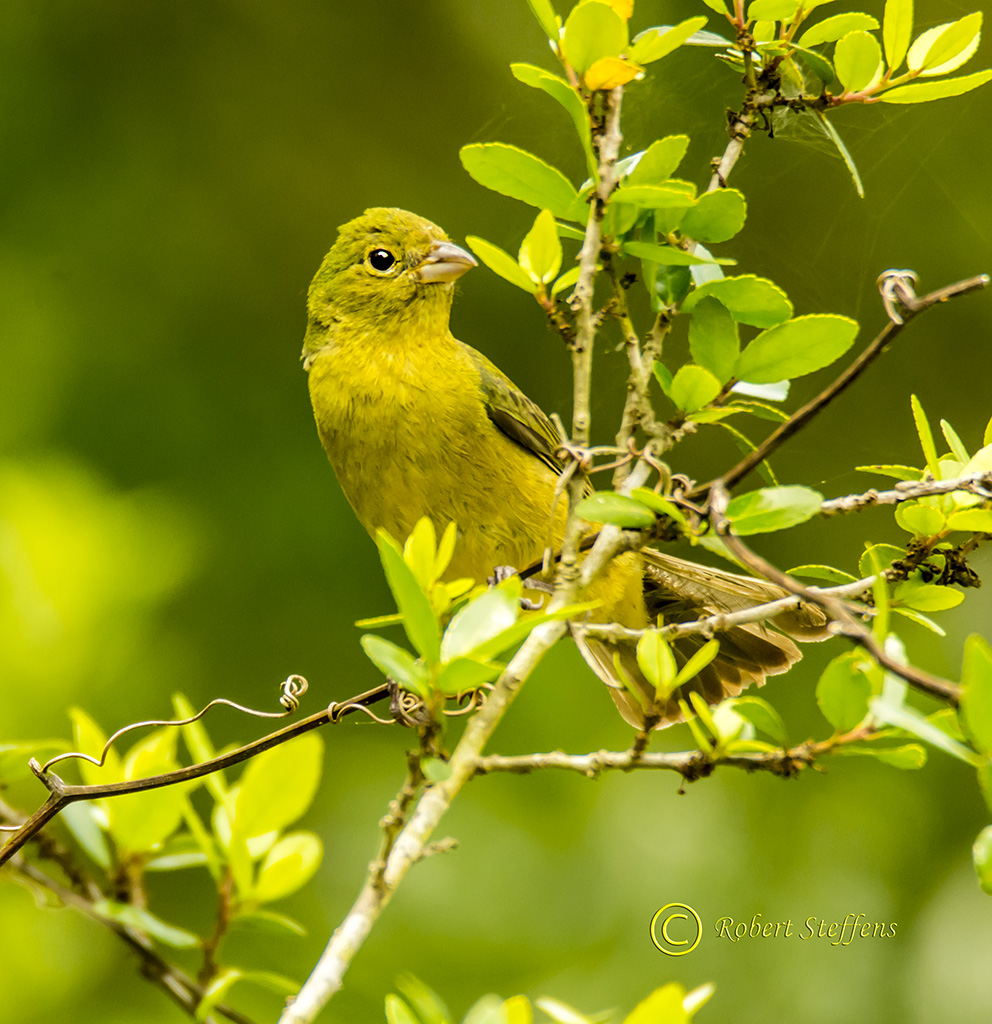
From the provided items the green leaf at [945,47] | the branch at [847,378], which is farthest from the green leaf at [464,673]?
the green leaf at [945,47]

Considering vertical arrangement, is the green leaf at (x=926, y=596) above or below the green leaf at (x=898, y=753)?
below

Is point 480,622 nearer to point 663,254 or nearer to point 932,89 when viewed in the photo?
point 663,254

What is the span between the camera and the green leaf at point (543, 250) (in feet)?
5.53

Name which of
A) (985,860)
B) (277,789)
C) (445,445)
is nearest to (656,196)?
(985,860)

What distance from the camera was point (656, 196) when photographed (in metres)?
1.48

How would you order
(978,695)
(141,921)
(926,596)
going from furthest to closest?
(141,921) → (926,596) → (978,695)

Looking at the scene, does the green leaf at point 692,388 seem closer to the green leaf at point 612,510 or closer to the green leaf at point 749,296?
the green leaf at point 749,296

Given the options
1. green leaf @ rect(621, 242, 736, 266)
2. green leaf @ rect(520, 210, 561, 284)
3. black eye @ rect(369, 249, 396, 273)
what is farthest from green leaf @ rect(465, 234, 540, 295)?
black eye @ rect(369, 249, 396, 273)

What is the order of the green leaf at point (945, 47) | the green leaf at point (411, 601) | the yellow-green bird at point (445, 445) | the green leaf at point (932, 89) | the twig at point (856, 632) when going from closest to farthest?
the twig at point (856, 632), the green leaf at point (411, 601), the green leaf at point (932, 89), the green leaf at point (945, 47), the yellow-green bird at point (445, 445)

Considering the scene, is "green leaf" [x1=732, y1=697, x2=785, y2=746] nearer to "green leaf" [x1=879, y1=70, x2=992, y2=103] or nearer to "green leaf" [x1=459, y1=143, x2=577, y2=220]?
"green leaf" [x1=459, y1=143, x2=577, y2=220]

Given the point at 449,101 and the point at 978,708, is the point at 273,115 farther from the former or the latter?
the point at 978,708

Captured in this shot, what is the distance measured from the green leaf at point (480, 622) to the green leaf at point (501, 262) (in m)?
0.48

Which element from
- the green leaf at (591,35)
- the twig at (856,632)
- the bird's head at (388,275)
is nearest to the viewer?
the twig at (856,632)

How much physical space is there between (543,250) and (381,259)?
195cm
